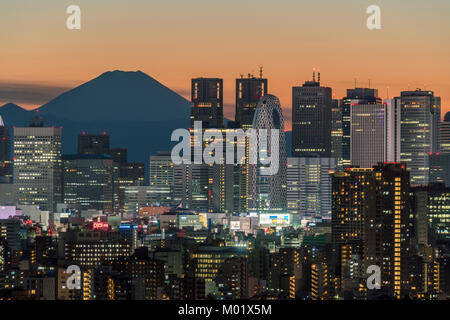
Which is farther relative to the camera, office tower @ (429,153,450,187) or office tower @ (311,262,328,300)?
office tower @ (429,153,450,187)

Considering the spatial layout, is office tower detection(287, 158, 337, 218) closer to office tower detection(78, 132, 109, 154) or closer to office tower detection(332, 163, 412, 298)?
office tower detection(78, 132, 109, 154)

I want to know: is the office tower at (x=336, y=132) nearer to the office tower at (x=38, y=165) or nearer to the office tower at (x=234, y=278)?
the office tower at (x=38, y=165)

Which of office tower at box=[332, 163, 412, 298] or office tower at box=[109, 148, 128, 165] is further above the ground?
office tower at box=[109, 148, 128, 165]

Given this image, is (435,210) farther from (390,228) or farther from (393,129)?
(393,129)

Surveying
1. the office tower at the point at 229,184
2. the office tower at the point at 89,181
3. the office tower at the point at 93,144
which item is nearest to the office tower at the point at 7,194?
the office tower at the point at 89,181

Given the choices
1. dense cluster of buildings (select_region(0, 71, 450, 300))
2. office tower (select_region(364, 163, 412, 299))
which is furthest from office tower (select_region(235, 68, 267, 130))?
office tower (select_region(364, 163, 412, 299))

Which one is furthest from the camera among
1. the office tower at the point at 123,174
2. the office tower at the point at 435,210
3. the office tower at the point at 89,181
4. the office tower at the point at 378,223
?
the office tower at the point at 123,174

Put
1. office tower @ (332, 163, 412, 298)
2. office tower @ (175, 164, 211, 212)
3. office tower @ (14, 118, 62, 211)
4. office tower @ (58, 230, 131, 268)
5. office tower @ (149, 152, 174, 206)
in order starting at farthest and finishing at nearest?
office tower @ (149, 152, 174, 206) → office tower @ (175, 164, 211, 212) → office tower @ (14, 118, 62, 211) → office tower @ (58, 230, 131, 268) → office tower @ (332, 163, 412, 298)
